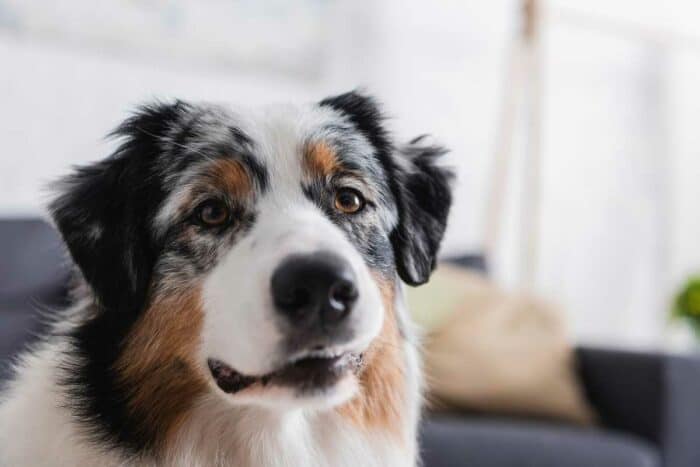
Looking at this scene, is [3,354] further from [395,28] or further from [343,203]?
[395,28]

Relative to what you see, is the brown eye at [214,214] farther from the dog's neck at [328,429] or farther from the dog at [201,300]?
the dog's neck at [328,429]

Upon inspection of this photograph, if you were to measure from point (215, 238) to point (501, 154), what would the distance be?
10.4 ft

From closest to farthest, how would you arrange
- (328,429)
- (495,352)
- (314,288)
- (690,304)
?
(314,288), (328,429), (495,352), (690,304)

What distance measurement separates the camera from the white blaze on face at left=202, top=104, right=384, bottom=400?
119 centimetres

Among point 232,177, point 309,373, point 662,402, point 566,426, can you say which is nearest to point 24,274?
point 232,177

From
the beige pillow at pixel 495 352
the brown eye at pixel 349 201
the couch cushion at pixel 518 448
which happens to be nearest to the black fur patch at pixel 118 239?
the brown eye at pixel 349 201

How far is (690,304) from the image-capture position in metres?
4.52

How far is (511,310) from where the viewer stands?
3.34 metres

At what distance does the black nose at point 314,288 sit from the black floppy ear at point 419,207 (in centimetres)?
41

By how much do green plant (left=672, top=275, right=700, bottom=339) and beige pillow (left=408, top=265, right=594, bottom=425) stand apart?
1505 millimetres

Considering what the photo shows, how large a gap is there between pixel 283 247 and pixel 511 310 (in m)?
2.27

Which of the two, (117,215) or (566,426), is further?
(566,426)

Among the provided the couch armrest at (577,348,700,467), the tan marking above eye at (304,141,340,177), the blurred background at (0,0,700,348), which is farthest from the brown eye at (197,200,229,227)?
the couch armrest at (577,348,700,467)

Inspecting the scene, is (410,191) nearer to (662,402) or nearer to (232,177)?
(232,177)
